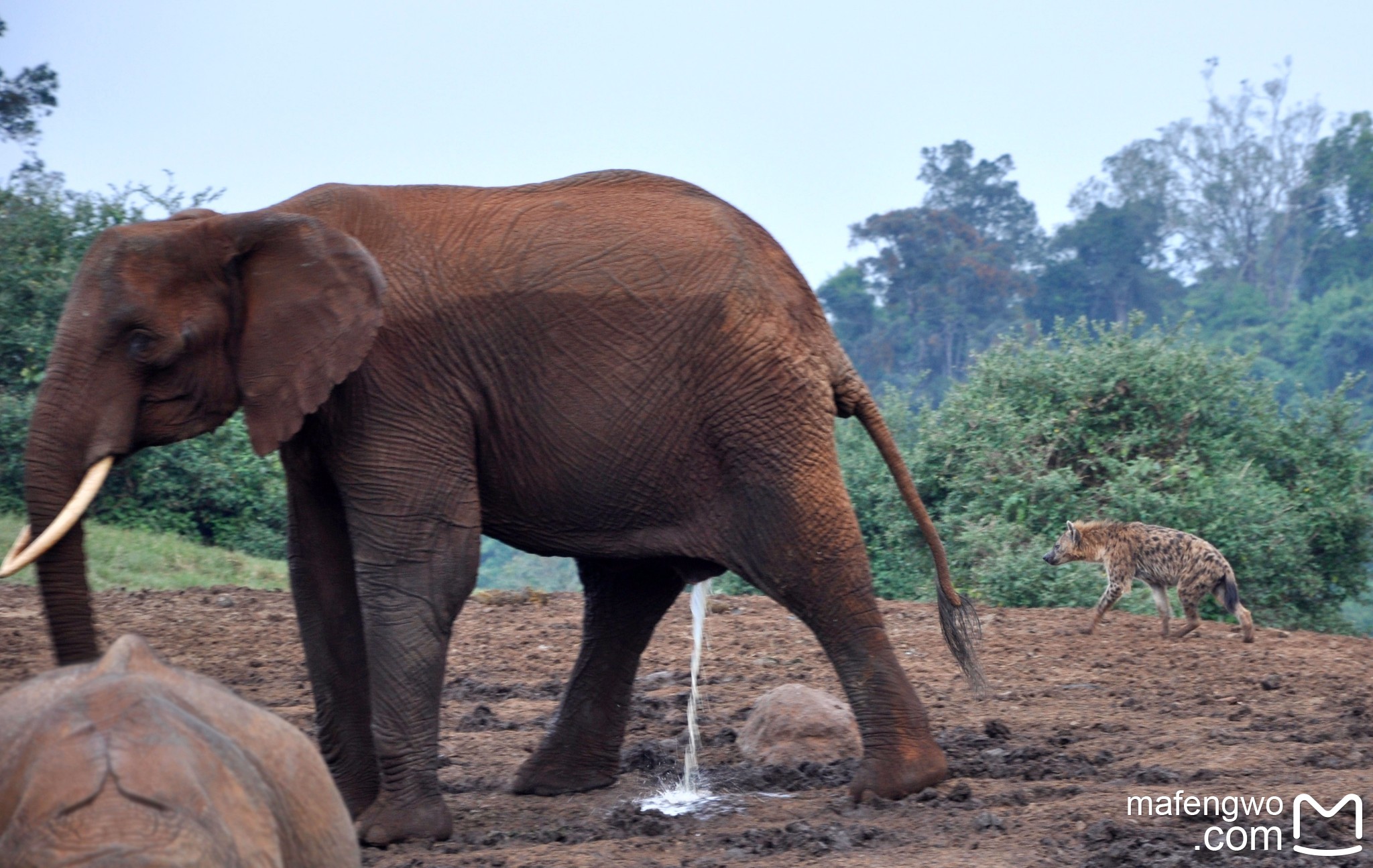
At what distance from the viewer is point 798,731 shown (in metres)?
6.84

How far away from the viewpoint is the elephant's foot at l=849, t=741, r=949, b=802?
19.2ft

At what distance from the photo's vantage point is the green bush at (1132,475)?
12.8 meters

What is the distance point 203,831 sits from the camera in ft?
9.14

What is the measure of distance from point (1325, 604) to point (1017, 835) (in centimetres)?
959

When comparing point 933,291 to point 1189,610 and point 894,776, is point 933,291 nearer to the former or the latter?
point 1189,610

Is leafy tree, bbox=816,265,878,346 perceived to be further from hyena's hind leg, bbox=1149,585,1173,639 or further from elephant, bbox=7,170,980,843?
elephant, bbox=7,170,980,843

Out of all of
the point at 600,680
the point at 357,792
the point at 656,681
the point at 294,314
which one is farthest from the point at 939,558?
the point at 656,681

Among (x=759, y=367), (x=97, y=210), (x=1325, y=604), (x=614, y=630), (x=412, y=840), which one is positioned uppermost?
(x=97, y=210)

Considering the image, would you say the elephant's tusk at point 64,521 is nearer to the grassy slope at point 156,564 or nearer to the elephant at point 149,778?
the elephant at point 149,778

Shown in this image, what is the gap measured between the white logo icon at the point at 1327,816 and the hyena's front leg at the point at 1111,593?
15.1 ft

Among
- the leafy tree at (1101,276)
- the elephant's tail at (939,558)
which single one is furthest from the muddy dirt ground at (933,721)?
the leafy tree at (1101,276)

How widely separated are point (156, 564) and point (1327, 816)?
1059 centimetres

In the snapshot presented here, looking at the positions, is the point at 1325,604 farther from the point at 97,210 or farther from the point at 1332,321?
the point at 1332,321

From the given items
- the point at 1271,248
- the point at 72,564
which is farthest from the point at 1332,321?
the point at 72,564
